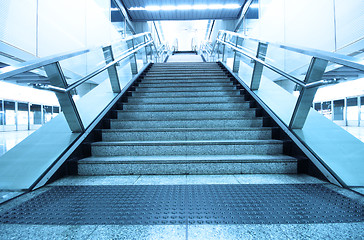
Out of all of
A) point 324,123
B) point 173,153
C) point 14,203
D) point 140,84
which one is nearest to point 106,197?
point 14,203

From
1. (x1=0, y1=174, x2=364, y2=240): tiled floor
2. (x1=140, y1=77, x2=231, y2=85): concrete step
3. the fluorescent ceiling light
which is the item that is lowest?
(x1=0, y1=174, x2=364, y2=240): tiled floor

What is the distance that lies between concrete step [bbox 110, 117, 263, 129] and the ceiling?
26.1ft

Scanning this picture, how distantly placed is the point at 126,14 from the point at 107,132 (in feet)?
30.0


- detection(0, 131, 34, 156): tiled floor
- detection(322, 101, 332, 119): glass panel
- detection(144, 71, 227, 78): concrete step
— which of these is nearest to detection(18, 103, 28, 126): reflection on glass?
detection(0, 131, 34, 156): tiled floor

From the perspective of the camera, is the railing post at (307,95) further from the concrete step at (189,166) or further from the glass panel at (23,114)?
the glass panel at (23,114)

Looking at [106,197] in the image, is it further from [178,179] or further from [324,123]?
[324,123]

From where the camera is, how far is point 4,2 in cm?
294

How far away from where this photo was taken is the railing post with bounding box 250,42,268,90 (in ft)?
9.86

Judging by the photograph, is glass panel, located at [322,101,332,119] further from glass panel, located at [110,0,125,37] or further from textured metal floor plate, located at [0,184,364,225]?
textured metal floor plate, located at [0,184,364,225]

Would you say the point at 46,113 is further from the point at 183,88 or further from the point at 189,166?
the point at 189,166

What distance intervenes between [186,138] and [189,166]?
22.1 inches

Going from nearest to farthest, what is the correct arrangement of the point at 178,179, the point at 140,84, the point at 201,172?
the point at 178,179
the point at 201,172
the point at 140,84

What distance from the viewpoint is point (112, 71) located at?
3191 millimetres

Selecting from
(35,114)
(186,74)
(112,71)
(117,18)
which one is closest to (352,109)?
(186,74)
